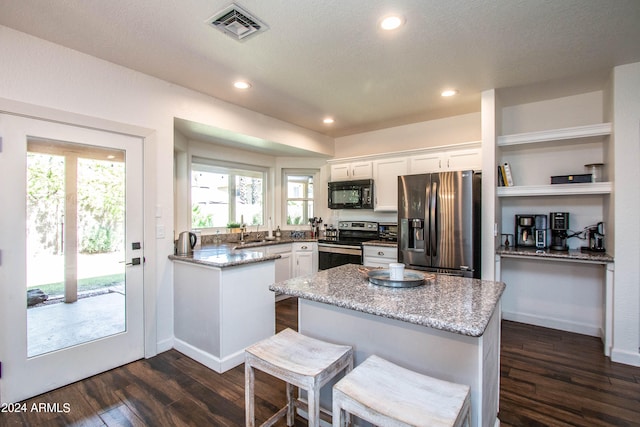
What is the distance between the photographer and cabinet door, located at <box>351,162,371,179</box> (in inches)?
182

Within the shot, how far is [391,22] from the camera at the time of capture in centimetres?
203

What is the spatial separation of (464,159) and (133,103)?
145 inches

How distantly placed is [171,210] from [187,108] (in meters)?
1.05

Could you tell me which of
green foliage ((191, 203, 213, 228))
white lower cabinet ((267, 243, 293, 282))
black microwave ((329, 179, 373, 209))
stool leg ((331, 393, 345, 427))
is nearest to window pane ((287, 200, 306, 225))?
black microwave ((329, 179, 373, 209))

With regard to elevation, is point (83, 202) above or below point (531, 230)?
above

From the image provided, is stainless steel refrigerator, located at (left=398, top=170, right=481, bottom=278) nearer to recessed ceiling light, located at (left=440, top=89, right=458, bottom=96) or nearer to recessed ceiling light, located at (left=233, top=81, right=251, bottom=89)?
recessed ceiling light, located at (left=440, top=89, right=458, bottom=96)

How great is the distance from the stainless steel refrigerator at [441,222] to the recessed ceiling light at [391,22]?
5.72ft

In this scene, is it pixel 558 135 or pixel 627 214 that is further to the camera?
pixel 558 135

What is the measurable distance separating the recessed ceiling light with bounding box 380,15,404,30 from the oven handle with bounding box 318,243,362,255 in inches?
111

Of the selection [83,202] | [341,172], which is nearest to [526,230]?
[341,172]

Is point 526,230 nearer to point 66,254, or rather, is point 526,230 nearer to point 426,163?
point 426,163

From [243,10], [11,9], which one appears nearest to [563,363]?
[243,10]

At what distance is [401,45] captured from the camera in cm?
232

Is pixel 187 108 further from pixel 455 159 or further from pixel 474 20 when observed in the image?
pixel 455 159
